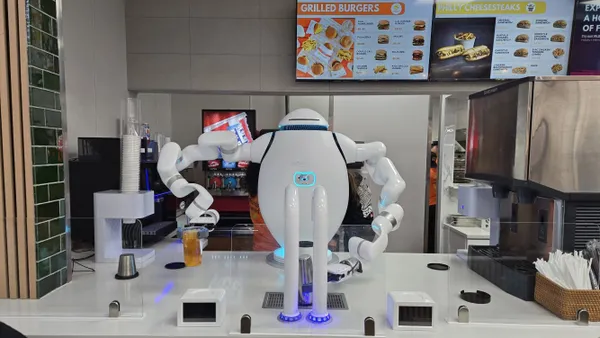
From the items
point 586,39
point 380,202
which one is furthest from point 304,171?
point 586,39

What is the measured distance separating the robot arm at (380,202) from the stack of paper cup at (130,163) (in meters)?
0.77

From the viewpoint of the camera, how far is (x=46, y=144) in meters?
1.25

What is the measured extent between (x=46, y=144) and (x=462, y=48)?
269 cm

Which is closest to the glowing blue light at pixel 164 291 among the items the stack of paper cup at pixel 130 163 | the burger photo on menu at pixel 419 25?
the stack of paper cup at pixel 130 163

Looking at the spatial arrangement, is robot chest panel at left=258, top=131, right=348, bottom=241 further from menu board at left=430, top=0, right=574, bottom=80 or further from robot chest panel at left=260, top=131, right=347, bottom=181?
menu board at left=430, top=0, right=574, bottom=80

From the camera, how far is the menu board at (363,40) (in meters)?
2.78

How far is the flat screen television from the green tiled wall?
2.70 meters

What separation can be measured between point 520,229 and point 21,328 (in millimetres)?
1494

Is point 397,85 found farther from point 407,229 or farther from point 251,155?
point 251,155

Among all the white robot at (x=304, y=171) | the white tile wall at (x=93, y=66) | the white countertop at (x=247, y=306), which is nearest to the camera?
the white countertop at (x=247, y=306)

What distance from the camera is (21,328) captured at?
957 mm

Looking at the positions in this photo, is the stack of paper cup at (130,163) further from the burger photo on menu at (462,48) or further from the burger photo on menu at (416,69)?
the burger photo on menu at (462,48)

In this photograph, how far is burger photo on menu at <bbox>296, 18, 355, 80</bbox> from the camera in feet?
9.21

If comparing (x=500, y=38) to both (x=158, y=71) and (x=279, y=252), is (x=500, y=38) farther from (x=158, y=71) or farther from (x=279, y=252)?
(x=158, y=71)
